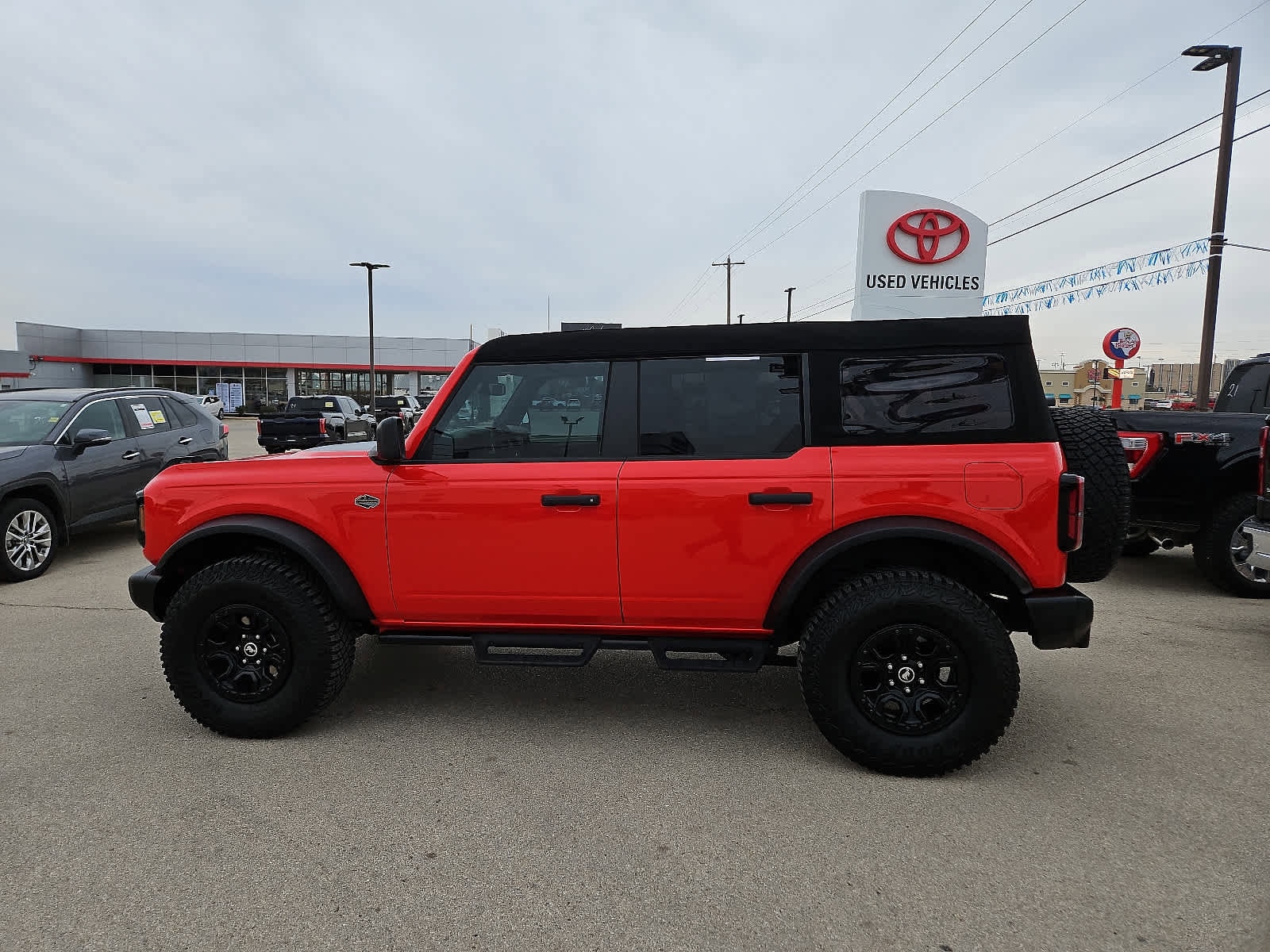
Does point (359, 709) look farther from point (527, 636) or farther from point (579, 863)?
point (579, 863)

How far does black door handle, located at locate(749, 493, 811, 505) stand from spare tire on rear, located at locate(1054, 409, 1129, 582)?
47.1 inches

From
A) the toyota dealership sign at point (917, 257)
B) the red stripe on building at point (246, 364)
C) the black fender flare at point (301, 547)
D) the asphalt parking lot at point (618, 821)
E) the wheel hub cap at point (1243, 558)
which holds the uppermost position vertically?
the toyota dealership sign at point (917, 257)

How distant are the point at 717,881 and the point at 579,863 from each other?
465mm

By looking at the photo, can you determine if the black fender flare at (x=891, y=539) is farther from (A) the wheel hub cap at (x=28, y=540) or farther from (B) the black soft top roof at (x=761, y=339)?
(A) the wheel hub cap at (x=28, y=540)

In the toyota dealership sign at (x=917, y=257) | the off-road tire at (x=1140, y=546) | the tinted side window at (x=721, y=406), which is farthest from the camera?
the toyota dealership sign at (x=917, y=257)

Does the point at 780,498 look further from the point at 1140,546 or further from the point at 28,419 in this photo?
the point at 28,419

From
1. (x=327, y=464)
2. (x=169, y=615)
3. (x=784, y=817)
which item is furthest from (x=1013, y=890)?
(x=169, y=615)

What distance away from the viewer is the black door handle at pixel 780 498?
3148mm

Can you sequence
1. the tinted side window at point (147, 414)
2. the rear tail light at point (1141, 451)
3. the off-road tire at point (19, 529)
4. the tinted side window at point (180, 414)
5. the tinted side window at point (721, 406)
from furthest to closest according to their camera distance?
the tinted side window at point (180, 414) < the tinted side window at point (147, 414) < the off-road tire at point (19, 529) < the rear tail light at point (1141, 451) < the tinted side window at point (721, 406)

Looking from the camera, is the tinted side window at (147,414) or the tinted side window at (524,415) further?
the tinted side window at (147,414)

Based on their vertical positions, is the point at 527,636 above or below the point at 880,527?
below

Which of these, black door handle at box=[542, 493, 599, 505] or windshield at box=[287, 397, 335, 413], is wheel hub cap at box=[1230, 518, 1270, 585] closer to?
black door handle at box=[542, 493, 599, 505]

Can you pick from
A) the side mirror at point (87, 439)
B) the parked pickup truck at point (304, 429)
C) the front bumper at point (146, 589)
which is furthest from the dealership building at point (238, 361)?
the front bumper at point (146, 589)

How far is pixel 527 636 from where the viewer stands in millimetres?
3506
